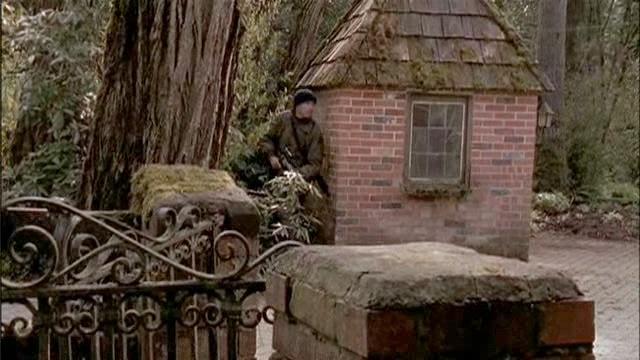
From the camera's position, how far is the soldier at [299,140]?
7.12 metres

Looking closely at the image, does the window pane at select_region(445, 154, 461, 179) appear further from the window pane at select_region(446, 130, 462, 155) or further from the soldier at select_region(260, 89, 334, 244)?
the soldier at select_region(260, 89, 334, 244)

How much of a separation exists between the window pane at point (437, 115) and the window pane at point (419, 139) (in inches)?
3.3

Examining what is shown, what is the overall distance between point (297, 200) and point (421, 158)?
1.44m

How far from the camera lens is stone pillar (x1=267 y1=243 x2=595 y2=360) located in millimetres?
1535

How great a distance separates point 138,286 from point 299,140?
515 centimetres

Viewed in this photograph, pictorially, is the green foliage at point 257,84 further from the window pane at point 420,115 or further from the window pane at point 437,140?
the window pane at point 437,140

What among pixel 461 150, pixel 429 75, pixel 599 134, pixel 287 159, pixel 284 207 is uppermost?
pixel 429 75

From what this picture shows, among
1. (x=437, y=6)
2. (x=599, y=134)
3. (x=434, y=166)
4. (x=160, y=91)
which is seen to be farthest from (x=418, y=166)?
(x=599, y=134)

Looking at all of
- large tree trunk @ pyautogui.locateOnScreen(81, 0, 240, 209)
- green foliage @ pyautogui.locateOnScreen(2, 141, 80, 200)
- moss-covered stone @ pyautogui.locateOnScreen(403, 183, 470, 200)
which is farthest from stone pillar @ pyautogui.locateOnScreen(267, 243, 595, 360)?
moss-covered stone @ pyautogui.locateOnScreen(403, 183, 470, 200)

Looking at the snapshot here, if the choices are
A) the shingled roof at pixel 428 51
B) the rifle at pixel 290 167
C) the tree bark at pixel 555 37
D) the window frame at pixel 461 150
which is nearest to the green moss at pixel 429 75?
the shingled roof at pixel 428 51

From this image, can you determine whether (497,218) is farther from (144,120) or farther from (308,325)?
(308,325)

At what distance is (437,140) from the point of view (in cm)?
770

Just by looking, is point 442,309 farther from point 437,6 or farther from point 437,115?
point 437,6

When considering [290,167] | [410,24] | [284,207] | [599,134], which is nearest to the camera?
[599,134]
